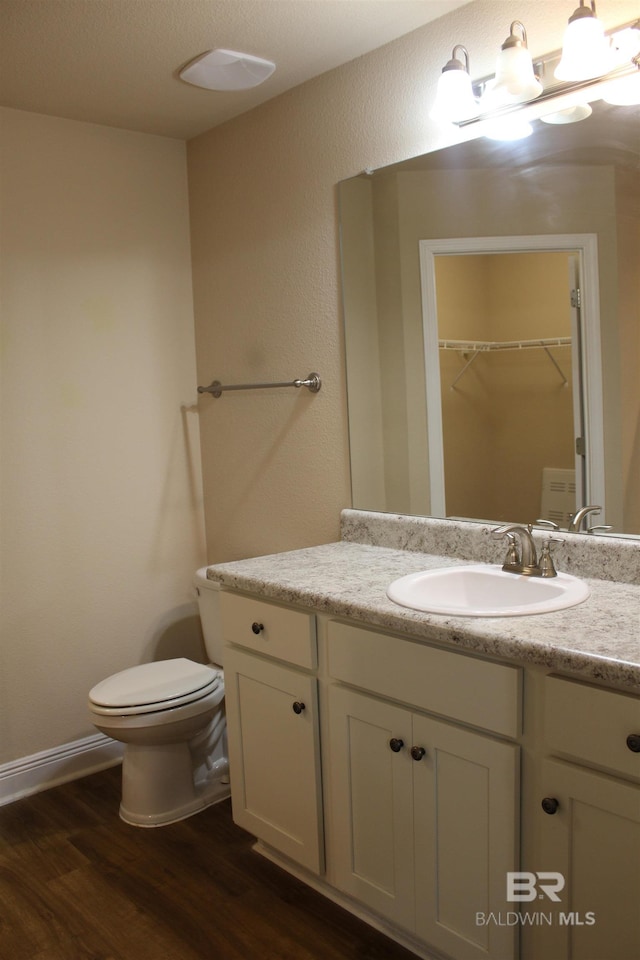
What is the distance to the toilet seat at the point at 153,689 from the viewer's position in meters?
2.40

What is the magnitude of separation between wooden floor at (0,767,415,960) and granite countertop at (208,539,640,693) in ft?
2.55

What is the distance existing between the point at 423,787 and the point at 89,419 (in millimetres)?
1778

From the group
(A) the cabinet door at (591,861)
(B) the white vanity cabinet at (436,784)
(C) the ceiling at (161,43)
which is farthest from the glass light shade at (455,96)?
(A) the cabinet door at (591,861)

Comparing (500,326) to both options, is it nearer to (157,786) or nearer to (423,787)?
(423,787)

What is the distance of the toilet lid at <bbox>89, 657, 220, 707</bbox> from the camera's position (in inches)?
95.3

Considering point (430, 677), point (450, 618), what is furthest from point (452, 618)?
point (430, 677)

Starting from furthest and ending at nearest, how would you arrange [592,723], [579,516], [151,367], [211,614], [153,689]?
[151,367] → [211,614] → [153,689] → [579,516] → [592,723]

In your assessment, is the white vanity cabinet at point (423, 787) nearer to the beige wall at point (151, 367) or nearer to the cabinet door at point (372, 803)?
the cabinet door at point (372, 803)

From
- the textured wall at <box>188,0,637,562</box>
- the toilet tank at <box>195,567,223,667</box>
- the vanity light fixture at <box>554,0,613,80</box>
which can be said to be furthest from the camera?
the toilet tank at <box>195,567,223,667</box>

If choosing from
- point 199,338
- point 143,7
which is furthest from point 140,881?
point 143,7

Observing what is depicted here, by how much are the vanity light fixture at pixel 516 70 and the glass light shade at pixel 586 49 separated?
0.31 ft

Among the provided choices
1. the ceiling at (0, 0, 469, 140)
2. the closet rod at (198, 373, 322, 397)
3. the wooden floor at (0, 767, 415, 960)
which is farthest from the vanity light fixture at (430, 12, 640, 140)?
the wooden floor at (0, 767, 415, 960)

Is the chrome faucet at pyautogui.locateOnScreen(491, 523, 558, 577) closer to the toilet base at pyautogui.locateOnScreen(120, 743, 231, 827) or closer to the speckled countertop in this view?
the speckled countertop

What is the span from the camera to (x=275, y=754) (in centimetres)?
207
